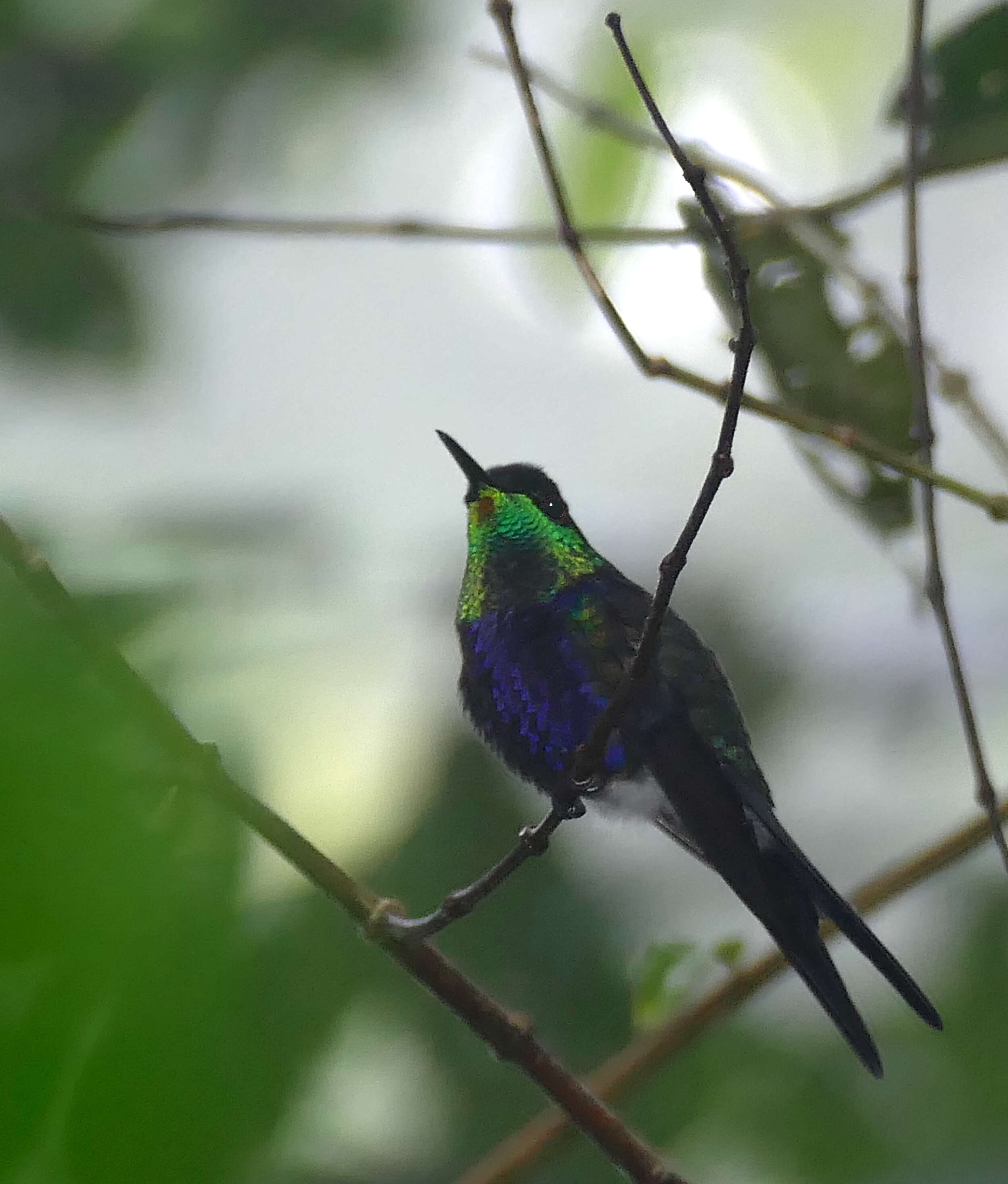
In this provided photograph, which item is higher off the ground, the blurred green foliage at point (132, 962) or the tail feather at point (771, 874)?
the blurred green foliage at point (132, 962)

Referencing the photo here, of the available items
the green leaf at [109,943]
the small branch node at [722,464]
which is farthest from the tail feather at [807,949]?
the green leaf at [109,943]

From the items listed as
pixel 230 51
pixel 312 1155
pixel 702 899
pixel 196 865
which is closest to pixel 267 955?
pixel 196 865

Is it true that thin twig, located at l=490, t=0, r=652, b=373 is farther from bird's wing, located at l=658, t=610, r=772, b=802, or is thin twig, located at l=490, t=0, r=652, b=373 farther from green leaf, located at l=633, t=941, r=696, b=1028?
green leaf, located at l=633, t=941, r=696, b=1028

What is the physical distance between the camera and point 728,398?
616 millimetres

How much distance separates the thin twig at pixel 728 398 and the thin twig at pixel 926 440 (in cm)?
20

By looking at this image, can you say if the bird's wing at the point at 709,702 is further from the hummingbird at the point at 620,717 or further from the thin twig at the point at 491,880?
the thin twig at the point at 491,880

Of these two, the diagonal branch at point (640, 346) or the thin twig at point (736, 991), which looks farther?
the thin twig at point (736, 991)

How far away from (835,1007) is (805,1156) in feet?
1.71

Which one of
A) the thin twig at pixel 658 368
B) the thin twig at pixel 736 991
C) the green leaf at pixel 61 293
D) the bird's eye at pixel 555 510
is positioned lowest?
the thin twig at pixel 736 991

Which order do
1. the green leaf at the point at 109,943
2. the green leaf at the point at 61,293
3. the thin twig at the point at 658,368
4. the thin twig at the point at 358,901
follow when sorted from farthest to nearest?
the green leaf at the point at 61,293, the thin twig at the point at 658,368, the thin twig at the point at 358,901, the green leaf at the point at 109,943

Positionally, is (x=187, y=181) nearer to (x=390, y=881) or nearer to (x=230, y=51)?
(x=230, y=51)

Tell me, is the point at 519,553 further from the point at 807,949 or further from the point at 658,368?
the point at 807,949

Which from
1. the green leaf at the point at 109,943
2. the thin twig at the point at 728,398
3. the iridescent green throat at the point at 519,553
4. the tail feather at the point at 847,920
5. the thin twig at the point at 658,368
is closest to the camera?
the green leaf at the point at 109,943

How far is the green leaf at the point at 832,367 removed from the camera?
3.57ft
